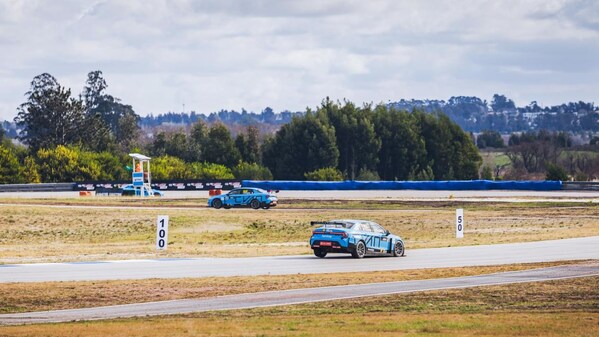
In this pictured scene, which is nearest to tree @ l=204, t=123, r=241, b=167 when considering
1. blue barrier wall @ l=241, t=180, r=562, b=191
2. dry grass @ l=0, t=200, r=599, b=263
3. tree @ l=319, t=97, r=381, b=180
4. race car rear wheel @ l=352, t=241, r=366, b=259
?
tree @ l=319, t=97, r=381, b=180

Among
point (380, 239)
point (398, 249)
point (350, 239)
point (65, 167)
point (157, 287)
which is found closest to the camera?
point (157, 287)

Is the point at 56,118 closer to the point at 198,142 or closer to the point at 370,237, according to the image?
the point at 198,142

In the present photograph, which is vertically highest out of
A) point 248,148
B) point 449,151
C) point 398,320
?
point 248,148

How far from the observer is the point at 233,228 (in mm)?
60844

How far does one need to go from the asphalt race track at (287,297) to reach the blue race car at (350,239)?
725cm

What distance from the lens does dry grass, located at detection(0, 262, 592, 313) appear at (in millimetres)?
28328

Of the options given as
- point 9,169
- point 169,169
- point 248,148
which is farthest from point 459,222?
point 248,148

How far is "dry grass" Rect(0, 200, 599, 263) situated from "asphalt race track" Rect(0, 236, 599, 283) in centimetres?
317

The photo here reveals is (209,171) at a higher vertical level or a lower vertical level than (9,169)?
lower

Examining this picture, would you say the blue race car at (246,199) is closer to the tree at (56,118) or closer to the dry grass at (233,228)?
the dry grass at (233,228)

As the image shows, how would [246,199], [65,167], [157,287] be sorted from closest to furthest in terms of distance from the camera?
[157,287] → [246,199] → [65,167]

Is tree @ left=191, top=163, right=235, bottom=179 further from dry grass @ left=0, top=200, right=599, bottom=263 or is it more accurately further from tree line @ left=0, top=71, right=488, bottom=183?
dry grass @ left=0, top=200, right=599, bottom=263

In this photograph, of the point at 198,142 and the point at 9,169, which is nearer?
the point at 9,169

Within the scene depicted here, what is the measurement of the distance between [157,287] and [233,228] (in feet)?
96.8
